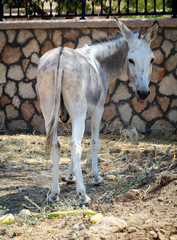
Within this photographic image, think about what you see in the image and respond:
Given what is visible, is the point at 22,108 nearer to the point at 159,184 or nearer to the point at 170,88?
the point at 170,88

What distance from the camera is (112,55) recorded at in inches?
189

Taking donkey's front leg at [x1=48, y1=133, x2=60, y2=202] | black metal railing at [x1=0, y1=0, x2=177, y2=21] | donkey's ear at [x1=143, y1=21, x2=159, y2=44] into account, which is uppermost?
black metal railing at [x1=0, y1=0, x2=177, y2=21]

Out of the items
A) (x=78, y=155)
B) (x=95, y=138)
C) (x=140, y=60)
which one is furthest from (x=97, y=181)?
(x=140, y=60)

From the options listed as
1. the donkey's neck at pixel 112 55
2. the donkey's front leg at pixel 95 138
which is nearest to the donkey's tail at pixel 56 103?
the donkey's front leg at pixel 95 138

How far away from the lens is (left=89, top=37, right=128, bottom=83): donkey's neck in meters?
4.73

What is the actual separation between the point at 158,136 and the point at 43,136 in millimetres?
2043

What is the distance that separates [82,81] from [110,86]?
334cm

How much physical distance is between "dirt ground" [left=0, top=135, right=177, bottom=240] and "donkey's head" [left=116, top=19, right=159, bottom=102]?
869 millimetres

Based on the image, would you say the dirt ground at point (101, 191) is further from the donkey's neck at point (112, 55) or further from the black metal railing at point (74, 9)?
the black metal railing at point (74, 9)

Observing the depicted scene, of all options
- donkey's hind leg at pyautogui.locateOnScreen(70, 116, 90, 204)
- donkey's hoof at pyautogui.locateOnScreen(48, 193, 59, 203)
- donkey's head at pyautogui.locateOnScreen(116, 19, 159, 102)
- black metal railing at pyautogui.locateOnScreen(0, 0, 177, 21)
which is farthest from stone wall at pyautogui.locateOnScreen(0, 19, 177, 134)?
donkey's hind leg at pyautogui.locateOnScreen(70, 116, 90, 204)

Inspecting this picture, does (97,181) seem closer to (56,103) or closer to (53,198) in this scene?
(53,198)

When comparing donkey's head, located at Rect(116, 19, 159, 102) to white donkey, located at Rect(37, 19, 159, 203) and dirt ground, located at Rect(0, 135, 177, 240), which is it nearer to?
white donkey, located at Rect(37, 19, 159, 203)

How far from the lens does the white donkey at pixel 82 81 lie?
3.71 m

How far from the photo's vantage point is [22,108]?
24.7ft
